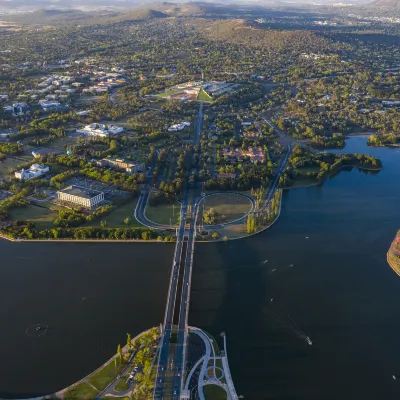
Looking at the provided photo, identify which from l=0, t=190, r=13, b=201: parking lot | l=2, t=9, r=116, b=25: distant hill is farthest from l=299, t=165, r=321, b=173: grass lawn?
l=2, t=9, r=116, b=25: distant hill

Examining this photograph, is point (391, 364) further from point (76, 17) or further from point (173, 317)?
point (76, 17)

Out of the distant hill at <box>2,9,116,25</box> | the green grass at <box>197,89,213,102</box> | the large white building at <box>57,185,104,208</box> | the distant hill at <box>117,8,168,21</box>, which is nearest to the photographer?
the large white building at <box>57,185,104,208</box>

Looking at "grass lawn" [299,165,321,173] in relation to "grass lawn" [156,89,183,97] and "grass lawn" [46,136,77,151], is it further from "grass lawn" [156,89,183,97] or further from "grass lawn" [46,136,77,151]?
"grass lawn" [156,89,183,97]

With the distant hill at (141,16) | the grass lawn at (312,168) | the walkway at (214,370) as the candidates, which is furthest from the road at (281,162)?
the distant hill at (141,16)

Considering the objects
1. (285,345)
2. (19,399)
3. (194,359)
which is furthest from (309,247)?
(19,399)

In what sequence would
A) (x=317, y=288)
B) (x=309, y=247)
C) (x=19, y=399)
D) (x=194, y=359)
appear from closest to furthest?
(x=19, y=399) → (x=194, y=359) → (x=317, y=288) → (x=309, y=247)

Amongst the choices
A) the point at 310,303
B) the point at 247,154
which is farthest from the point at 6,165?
the point at 310,303
